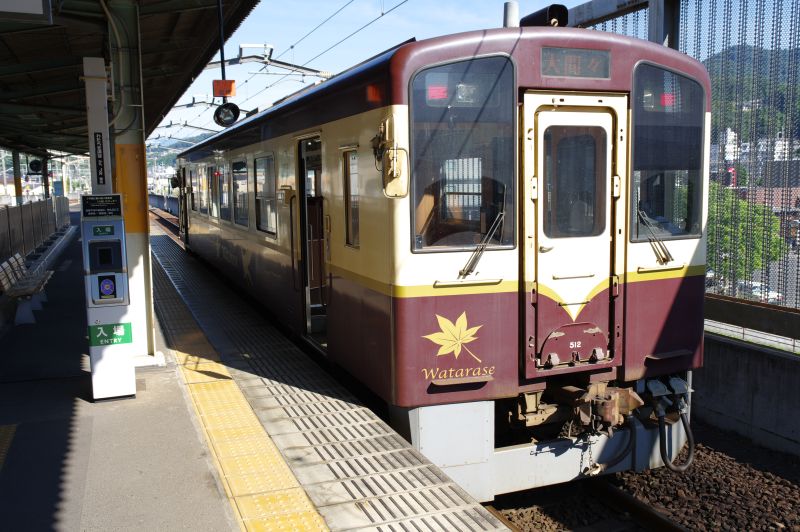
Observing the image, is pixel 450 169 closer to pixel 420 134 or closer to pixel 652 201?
pixel 420 134

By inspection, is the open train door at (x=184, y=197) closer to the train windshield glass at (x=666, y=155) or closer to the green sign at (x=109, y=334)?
the green sign at (x=109, y=334)

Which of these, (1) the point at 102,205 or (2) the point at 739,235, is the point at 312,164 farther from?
(2) the point at 739,235

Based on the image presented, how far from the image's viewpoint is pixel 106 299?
6.32m

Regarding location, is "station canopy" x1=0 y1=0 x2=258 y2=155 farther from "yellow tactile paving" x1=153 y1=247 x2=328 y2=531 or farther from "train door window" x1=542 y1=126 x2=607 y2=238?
"train door window" x1=542 y1=126 x2=607 y2=238

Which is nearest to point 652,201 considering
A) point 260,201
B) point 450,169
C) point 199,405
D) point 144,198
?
point 450,169

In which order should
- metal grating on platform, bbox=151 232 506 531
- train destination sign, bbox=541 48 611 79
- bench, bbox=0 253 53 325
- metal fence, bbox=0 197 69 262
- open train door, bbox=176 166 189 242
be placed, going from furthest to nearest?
1. open train door, bbox=176 166 189 242
2. metal fence, bbox=0 197 69 262
3. bench, bbox=0 253 53 325
4. train destination sign, bbox=541 48 611 79
5. metal grating on platform, bbox=151 232 506 531

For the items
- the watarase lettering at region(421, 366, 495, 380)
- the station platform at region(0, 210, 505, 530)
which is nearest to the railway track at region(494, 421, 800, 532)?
the watarase lettering at region(421, 366, 495, 380)

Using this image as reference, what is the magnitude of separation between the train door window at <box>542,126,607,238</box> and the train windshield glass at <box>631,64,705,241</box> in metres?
0.27

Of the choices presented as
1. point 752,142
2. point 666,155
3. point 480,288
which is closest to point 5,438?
point 480,288

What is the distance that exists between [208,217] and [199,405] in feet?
28.8

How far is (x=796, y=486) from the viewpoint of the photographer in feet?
20.3

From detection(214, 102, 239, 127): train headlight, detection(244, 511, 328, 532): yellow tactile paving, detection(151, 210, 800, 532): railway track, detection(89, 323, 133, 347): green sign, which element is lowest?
detection(151, 210, 800, 532): railway track

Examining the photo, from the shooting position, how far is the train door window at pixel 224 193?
12000mm

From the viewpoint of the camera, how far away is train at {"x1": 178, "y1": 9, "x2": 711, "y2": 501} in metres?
4.94
